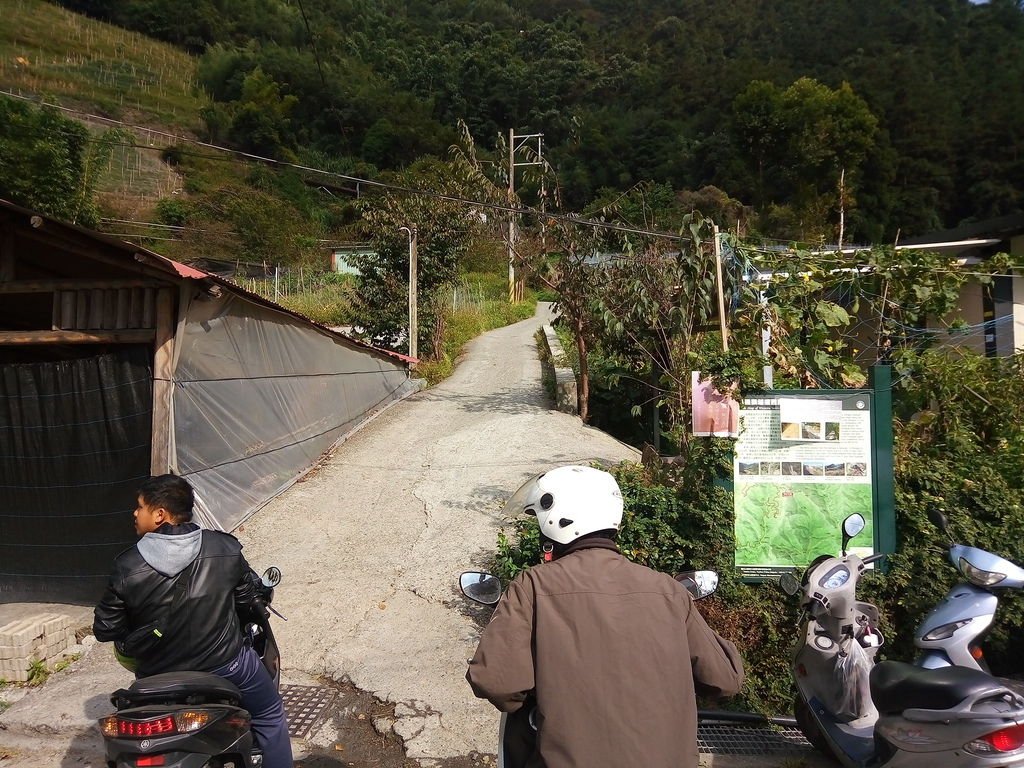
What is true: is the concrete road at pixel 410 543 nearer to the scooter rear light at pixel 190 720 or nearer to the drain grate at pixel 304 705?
the drain grate at pixel 304 705

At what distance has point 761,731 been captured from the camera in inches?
151

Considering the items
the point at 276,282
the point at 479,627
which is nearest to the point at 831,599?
the point at 479,627

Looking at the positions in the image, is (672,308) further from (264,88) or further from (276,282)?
(264,88)

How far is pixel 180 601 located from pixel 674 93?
60.4 m

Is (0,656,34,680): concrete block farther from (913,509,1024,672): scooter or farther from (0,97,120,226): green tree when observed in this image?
(0,97,120,226): green tree

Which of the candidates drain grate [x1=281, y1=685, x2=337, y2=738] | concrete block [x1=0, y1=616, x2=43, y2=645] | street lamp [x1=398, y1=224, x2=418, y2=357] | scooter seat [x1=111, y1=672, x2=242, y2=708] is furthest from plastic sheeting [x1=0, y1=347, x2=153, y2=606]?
street lamp [x1=398, y1=224, x2=418, y2=357]

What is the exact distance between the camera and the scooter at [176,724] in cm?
255

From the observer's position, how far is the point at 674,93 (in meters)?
56.3

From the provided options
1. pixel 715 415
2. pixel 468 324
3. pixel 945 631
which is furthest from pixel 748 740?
pixel 468 324

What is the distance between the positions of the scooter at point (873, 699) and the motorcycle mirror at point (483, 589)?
1609mm

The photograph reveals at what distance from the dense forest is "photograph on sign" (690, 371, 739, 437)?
23346 millimetres

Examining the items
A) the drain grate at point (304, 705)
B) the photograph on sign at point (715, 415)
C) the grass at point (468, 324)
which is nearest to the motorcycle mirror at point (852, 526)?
the photograph on sign at point (715, 415)

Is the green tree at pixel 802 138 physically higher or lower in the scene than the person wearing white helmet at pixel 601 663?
higher

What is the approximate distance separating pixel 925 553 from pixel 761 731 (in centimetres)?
139
